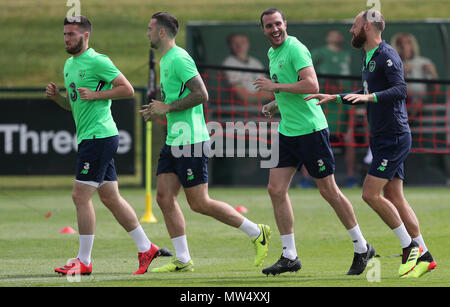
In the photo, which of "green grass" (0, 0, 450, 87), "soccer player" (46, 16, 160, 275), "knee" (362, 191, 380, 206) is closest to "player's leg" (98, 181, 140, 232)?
"soccer player" (46, 16, 160, 275)

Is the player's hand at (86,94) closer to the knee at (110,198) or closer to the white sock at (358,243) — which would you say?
the knee at (110,198)

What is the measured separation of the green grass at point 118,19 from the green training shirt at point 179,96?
15.4 m

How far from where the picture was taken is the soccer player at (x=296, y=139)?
7.88 meters

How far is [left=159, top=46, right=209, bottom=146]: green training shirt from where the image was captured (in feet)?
26.4

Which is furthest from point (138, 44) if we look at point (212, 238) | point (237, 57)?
point (212, 238)

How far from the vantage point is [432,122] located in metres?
18.1

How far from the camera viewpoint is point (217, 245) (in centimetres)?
1027

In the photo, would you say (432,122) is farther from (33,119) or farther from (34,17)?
(34,17)

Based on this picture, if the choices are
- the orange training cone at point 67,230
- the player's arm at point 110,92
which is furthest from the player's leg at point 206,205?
the orange training cone at point 67,230

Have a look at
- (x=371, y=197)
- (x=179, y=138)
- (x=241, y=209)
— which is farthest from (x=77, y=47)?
(x=241, y=209)

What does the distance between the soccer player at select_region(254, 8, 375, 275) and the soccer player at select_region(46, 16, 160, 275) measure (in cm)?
130

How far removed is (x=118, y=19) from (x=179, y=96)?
1875cm

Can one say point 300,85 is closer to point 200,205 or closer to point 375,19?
point 375,19
